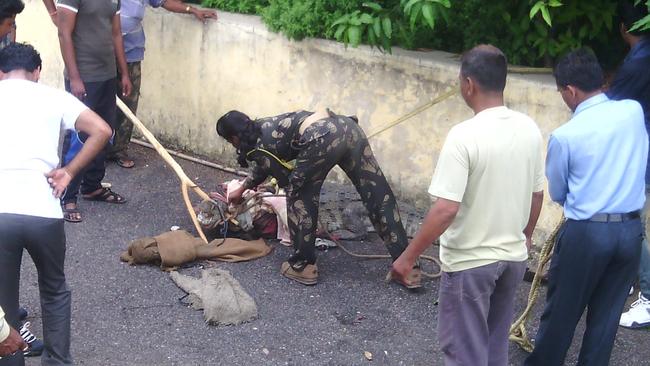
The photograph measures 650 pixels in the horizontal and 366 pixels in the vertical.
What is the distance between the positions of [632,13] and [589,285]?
2.38m

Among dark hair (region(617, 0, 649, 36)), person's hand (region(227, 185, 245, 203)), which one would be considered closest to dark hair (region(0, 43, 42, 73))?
person's hand (region(227, 185, 245, 203))

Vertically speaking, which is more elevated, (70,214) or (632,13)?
(632,13)

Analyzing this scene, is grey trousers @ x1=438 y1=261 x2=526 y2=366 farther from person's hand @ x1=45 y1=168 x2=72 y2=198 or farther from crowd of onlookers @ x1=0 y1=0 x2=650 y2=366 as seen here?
person's hand @ x1=45 y1=168 x2=72 y2=198

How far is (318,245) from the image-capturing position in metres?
6.64

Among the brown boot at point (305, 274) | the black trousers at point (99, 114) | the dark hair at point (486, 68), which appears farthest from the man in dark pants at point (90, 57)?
the dark hair at point (486, 68)

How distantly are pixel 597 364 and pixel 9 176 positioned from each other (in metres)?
3.18

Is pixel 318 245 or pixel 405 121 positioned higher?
pixel 405 121

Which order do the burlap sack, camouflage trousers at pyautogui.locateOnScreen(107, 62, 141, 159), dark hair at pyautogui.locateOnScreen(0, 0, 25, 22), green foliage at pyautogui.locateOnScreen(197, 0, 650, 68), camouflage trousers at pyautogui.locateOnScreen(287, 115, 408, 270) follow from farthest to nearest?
camouflage trousers at pyautogui.locateOnScreen(107, 62, 141, 159) < green foliage at pyautogui.locateOnScreen(197, 0, 650, 68) < the burlap sack < camouflage trousers at pyautogui.locateOnScreen(287, 115, 408, 270) < dark hair at pyautogui.locateOnScreen(0, 0, 25, 22)

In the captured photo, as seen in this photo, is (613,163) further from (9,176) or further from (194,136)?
(194,136)

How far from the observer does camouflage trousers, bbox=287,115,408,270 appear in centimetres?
576

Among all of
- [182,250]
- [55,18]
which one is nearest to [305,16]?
[55,18]

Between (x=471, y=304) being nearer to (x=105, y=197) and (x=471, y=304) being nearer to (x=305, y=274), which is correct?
(x=305, y=274)

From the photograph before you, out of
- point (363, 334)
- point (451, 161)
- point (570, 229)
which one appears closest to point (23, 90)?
point (451, 161)

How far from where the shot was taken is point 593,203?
4.36 meters
